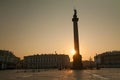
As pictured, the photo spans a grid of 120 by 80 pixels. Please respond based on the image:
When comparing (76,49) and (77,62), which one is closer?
(77,62)

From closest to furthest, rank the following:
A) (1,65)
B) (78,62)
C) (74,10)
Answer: (78,62), (74,10), (1,65)

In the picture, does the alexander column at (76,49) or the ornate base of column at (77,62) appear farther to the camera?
the alexander column at (76,49)

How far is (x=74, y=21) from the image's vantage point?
112250 millimetres

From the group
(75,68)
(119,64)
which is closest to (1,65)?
(119,64)

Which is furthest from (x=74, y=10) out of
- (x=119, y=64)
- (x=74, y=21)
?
(x=119, y=64)

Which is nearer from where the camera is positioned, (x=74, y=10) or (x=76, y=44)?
(x=76, y=44)

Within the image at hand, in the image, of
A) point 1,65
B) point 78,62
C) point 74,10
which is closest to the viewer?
point 78,62

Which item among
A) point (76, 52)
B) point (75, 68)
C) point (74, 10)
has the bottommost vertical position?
point (75, 68)

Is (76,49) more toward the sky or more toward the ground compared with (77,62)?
more toward the sky

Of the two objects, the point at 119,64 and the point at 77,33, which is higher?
the point at 77,33

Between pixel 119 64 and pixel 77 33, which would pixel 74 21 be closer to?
pixel 77 33

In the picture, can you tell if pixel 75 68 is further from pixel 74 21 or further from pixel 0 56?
pixel 0 56

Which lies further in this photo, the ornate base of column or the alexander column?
the alexander column

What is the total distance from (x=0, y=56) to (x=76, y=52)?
111 m
